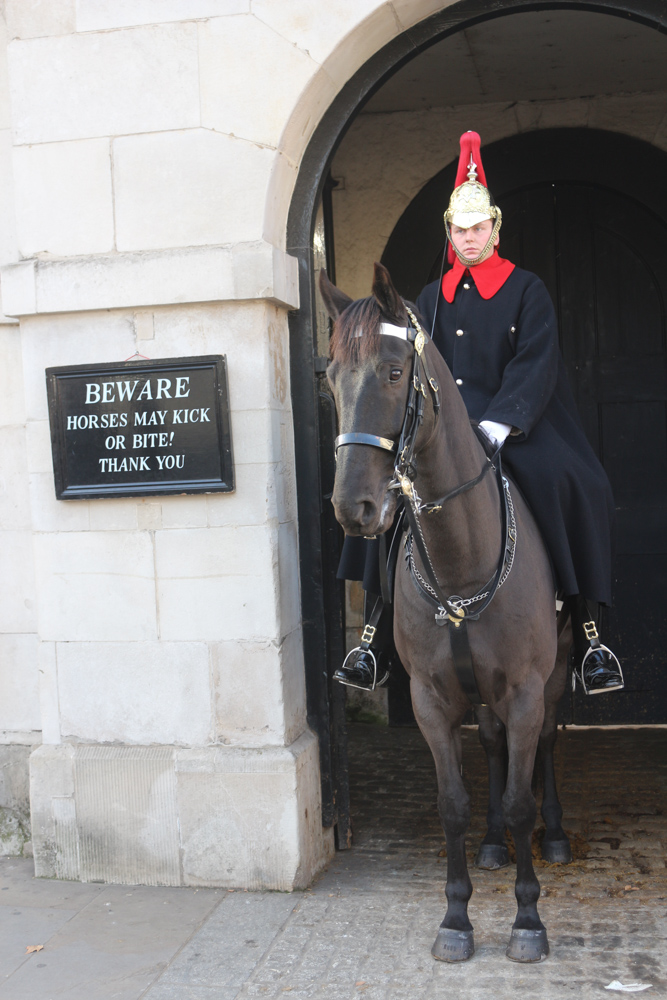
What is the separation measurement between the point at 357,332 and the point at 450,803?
179 centimetres

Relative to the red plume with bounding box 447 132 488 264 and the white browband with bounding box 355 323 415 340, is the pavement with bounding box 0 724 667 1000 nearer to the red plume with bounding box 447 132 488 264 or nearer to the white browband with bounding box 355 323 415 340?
the white browband with bounding box 355 323 415 340

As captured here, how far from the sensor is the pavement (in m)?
3.24

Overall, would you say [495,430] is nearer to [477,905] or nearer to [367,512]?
[367,512]

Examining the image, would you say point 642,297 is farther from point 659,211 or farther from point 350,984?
point 350,984

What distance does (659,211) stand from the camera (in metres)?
5.86

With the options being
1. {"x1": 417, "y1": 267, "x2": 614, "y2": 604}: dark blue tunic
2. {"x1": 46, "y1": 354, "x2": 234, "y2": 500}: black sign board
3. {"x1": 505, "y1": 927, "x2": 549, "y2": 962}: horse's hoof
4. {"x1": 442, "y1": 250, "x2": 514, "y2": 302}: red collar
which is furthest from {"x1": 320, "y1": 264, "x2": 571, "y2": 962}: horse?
{"x1": 46, "y1": 354, "x2": 234, "y2": 500}: black sign board

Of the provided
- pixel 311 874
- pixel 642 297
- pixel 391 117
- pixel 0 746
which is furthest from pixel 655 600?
pixel 0 746

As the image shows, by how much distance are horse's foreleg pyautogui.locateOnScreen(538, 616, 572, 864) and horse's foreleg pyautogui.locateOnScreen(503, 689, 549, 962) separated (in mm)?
805

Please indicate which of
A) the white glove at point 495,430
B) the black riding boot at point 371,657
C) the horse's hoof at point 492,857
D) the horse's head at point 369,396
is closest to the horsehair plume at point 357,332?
the horse's head at point 369,396

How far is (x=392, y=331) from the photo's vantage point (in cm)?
277

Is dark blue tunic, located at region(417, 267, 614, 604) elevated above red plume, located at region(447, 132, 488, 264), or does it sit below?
below

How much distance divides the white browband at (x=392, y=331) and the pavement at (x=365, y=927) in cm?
216

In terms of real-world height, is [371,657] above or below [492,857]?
above

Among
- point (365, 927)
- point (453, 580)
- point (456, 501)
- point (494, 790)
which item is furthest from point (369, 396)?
point (494, 790)
